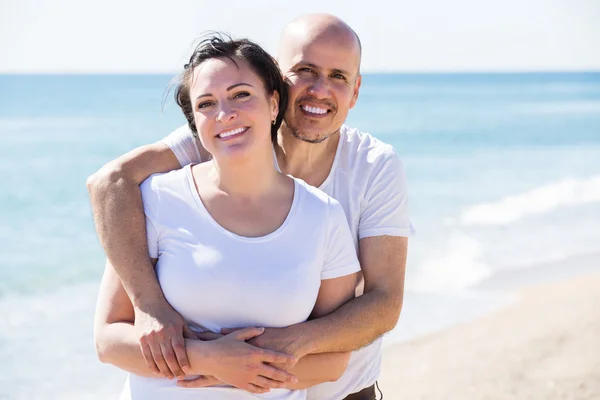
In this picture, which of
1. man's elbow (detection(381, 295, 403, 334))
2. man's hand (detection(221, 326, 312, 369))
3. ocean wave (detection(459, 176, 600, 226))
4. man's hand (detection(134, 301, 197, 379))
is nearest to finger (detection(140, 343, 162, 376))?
man's hand (detection(134, 301, 197, 379))

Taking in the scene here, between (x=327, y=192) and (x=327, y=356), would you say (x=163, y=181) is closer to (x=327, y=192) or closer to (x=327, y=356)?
(x=327, y=192)

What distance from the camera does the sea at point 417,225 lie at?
23.1 feet

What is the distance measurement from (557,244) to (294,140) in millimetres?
7881

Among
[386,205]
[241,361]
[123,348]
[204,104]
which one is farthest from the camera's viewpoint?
[386,205]

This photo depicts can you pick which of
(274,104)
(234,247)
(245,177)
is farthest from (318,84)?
(234,247)

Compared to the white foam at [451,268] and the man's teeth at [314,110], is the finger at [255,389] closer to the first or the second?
the man's teeth at [314,110]

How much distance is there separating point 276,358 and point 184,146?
91 centimetres

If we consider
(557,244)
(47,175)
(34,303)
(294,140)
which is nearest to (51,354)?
(34,303)

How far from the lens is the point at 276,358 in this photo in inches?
97.3

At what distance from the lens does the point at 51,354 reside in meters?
6.82

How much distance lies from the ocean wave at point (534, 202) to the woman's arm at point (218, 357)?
9.49m

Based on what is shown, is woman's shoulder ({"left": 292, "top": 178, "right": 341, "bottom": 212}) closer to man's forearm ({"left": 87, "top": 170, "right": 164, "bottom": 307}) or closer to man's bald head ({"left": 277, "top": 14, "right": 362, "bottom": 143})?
man's bald head ({"left": 277, "top": 14, "right": 362, "bottom": 143})

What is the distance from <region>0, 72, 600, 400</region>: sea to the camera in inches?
278

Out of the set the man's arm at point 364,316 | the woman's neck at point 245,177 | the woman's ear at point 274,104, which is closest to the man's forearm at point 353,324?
the man's arm at point 364,316
